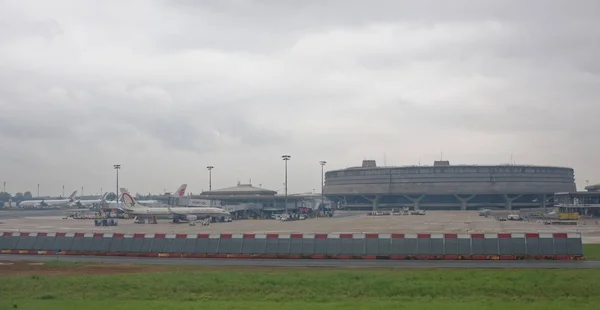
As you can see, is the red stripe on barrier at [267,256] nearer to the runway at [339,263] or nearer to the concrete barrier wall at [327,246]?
the concrete barrier wall at [327,246]

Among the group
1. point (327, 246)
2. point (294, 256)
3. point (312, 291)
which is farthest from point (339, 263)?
point (312, 291)

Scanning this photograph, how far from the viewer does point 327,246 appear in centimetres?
5978

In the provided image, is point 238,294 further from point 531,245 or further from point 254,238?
point 531,245

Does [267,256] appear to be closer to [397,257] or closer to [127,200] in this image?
[397,257]

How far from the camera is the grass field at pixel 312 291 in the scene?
2908cm

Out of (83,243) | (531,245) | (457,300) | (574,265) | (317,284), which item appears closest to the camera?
(457,300)

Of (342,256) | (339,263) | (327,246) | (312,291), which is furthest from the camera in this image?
(327,246)

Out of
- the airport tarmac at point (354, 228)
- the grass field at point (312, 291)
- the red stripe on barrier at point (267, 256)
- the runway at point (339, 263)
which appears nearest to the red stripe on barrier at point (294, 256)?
the red stripe on barrier at point (267, 256)

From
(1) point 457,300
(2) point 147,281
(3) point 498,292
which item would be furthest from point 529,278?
(2) point 147,281

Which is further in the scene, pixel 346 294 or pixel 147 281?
pixel 147 281

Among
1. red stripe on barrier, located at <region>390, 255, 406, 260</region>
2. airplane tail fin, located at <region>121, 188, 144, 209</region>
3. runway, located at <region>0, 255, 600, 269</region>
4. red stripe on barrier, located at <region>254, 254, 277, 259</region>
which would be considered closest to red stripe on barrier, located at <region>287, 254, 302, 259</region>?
red stripe on barrier, located at <region>254, 254, 277, 259</region>

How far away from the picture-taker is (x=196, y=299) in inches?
1276

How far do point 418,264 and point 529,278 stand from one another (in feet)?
48.1

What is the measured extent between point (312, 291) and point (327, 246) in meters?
25.0
